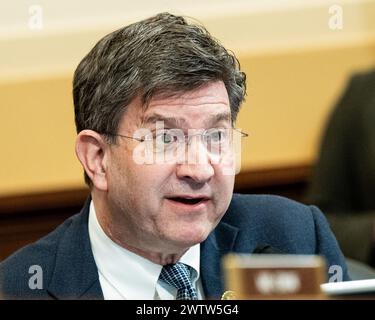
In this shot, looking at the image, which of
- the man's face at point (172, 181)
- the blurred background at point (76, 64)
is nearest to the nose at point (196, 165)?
the man's face at point (172, 181)

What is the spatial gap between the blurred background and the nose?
12cm

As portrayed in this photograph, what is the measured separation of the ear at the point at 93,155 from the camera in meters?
1.63

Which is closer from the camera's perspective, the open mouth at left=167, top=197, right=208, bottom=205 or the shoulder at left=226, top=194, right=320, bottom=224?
the open mouth at left=167, top=197, right=208, bottom=205

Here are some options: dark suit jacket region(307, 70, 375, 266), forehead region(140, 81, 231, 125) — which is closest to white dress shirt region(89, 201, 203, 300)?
forehead region(140, 81, 231, 125)

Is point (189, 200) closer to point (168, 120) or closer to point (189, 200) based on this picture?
point (189, 200)

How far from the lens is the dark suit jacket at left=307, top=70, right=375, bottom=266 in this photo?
1.87 m

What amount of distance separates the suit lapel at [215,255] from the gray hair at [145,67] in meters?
0.23

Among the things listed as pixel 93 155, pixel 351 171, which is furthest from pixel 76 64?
pixel 351 171

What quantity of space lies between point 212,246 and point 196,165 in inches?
6.2

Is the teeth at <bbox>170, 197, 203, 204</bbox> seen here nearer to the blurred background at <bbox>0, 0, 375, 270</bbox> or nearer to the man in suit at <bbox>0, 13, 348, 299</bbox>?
the man in suit at <bbox>0, 13, 348, 299</bbox>

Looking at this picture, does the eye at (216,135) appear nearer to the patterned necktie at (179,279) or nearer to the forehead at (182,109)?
the forehead at (182,109)

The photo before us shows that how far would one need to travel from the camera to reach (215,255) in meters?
1.67

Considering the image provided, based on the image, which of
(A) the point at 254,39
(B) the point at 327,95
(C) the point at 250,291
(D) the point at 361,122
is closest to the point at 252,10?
(A) the point at 254,39
